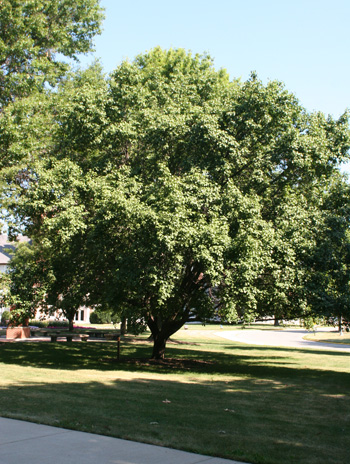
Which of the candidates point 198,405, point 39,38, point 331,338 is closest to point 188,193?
point 198,405

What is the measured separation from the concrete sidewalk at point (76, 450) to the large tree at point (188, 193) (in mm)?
7594

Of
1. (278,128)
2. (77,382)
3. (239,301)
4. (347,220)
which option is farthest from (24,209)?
(347,220)

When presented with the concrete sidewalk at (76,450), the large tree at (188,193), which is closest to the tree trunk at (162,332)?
the large tree at (188,193)

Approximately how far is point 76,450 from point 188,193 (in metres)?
10.1

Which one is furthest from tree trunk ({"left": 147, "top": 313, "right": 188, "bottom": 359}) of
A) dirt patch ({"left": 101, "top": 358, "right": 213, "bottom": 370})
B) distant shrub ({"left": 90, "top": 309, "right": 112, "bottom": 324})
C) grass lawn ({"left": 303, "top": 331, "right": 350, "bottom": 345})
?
distant shrub ({"left": 90, "top": 309, "right": 112, "bottom": 324})

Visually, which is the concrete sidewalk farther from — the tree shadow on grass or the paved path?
the paved path

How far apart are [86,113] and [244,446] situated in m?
14.8

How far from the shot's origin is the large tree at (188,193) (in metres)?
14.6

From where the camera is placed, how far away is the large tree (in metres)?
14.6

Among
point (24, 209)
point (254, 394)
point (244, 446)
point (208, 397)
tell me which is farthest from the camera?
point (24, 209)

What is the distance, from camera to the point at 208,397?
36.4ft

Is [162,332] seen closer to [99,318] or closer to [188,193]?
[188,193]

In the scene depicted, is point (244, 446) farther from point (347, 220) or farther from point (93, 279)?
point (93, 279)

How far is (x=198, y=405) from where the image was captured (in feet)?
32.4
